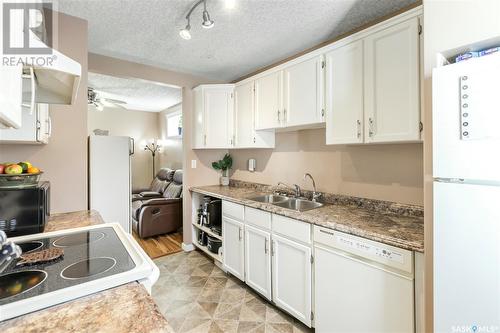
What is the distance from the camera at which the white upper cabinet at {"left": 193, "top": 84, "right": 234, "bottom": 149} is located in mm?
3064

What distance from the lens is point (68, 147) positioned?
194cm

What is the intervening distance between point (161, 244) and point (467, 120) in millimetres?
3678

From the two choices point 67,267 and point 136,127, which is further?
point 136,127

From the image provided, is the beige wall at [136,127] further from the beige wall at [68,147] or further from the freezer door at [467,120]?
the freezer door at [467,120]

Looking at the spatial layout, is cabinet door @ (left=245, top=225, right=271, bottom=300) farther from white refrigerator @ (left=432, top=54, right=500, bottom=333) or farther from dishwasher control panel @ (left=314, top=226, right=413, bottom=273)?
white refrigerator @ (left=432, top=54, right=500, bottom=333)

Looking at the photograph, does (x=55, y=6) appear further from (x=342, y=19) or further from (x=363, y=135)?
(x=363, y=135)

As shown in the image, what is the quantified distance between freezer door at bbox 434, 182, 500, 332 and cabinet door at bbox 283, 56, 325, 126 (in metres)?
1.21

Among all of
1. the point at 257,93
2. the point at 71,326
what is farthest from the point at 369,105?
the point at 71,326

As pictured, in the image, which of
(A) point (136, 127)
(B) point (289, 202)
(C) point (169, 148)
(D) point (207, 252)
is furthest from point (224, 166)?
(A) point (136, 127)

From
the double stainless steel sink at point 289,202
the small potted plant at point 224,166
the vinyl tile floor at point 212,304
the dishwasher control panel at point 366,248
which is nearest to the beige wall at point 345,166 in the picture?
the double stainless steel sink at point 289,202

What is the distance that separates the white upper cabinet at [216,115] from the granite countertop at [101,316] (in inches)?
94.4

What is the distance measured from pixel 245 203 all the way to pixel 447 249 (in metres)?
1.54

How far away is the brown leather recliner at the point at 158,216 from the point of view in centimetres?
374

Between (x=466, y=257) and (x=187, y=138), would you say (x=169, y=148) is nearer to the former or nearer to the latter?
(x=187, y=138)
